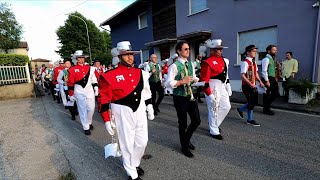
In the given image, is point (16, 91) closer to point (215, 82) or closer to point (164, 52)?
point (164, 52)

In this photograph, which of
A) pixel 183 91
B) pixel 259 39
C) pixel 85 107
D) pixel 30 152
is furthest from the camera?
pixel 259 39

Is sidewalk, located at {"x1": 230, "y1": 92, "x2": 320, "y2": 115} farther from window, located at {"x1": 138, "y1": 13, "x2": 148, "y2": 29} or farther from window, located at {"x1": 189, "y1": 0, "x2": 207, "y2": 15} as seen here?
window, located at {"x1": 138, "y1": 13, "x2": 148, "y2": 29}

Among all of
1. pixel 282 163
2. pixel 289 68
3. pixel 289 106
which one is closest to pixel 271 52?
pixel 289 106

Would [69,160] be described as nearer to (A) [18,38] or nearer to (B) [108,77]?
(B) [108,77]

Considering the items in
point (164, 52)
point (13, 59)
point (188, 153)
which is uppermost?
point (164, 52)

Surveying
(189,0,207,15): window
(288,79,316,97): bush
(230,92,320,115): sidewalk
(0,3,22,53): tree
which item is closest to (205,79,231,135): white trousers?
(230,92,320,115): sidewalk

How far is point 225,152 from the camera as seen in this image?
168 inches

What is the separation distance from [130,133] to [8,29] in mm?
31525

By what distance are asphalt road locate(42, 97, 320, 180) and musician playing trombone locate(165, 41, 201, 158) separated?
456 millimetres

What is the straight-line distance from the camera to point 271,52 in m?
6.52

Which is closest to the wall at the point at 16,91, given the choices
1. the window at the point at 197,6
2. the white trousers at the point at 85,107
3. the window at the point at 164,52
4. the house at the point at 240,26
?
the house at the point at 240,26

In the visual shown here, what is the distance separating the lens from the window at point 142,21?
1923cm

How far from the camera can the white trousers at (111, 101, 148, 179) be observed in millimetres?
3232

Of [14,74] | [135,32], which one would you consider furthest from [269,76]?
[135,32]
